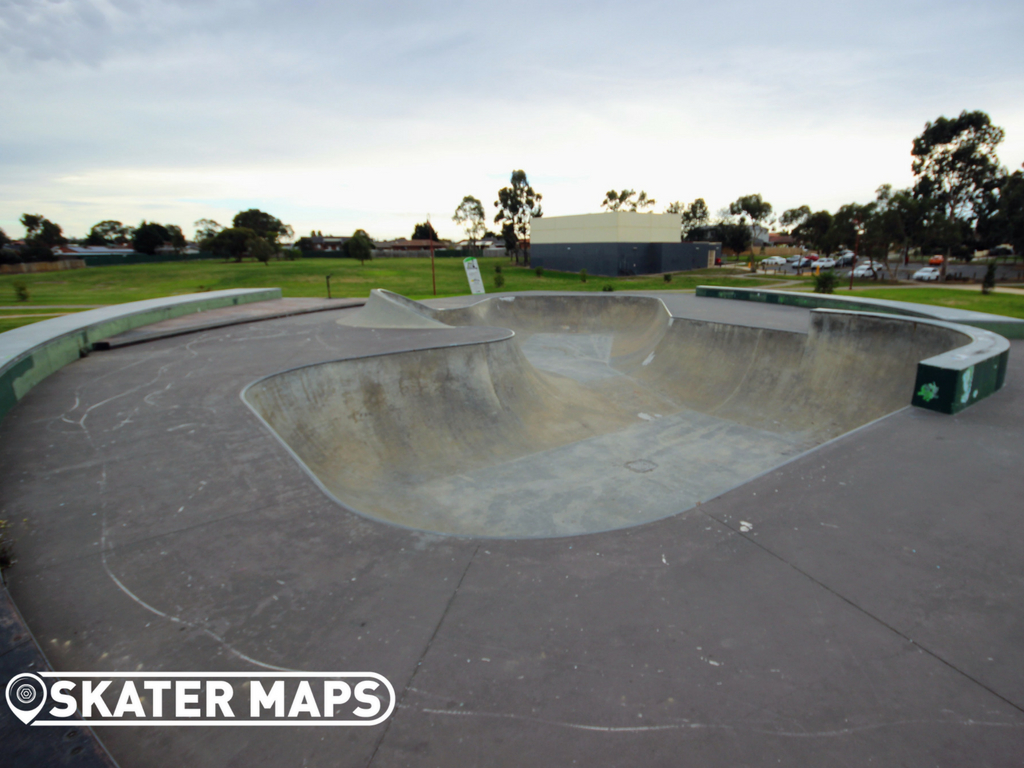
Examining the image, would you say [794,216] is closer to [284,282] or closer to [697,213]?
[697,213]

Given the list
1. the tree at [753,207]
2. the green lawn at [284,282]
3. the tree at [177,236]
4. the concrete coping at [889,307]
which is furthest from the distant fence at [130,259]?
the tree at [753,207]

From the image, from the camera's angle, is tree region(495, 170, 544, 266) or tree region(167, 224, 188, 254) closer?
tree region(495, 170, 544, 266)

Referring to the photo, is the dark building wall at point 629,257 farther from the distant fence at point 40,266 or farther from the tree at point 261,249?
the distant fence at point 40,266

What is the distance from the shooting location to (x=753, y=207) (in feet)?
269

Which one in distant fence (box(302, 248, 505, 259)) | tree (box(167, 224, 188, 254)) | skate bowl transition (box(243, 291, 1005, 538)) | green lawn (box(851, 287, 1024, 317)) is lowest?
skate bowl transition (box(243, 291, 1005, 538))

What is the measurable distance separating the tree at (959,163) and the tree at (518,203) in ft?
139

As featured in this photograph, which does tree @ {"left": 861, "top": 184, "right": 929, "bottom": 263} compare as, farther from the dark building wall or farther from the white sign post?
the white sign post

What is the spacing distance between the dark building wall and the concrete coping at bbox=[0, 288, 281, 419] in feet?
122

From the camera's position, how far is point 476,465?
9.69 metres

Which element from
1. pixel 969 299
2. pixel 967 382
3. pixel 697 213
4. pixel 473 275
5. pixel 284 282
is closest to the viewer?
pixel 967 382

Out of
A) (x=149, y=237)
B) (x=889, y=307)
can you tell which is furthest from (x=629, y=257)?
(x=149, y=237)

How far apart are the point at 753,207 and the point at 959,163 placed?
105 ft

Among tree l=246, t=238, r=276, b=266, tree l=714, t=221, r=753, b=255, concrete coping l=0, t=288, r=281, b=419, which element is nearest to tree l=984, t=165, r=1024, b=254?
tree l=714, t=221, r=753, b=255

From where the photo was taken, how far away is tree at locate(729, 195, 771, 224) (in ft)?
268
